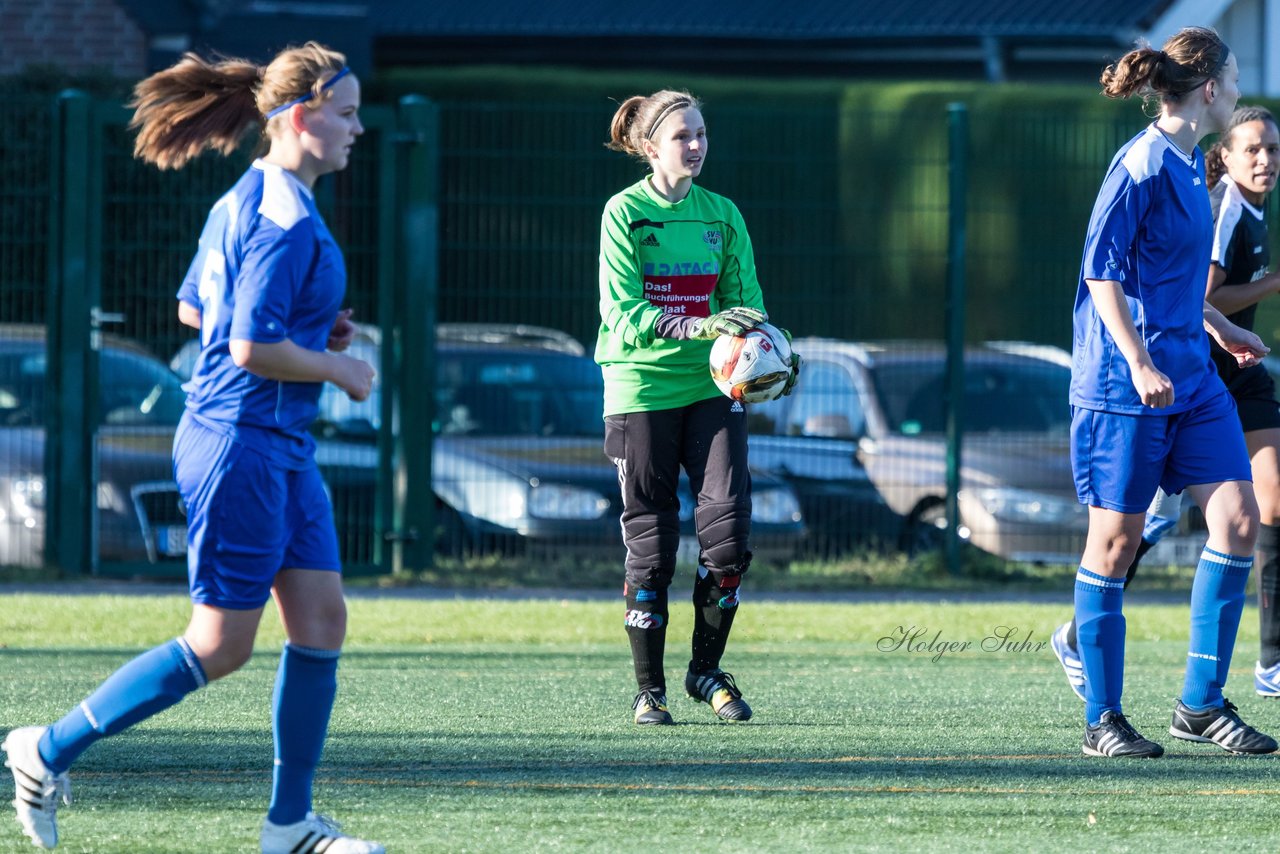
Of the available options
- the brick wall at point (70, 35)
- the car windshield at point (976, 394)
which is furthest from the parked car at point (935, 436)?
the brick wall at point (70, 35)

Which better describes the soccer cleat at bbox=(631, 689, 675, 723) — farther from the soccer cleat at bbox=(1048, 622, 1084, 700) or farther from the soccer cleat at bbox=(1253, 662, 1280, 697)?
the soccer cleat at bbox=(1253, 662, 1280, 697)

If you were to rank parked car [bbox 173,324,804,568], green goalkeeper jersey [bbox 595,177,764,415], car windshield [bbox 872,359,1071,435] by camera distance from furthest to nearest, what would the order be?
1. car windshield [bbox 872,359,1071,435]
2. parked car [bbox 173,324,804,568]
3. green goalkeeper jersey [bbox 595,177,764,415]

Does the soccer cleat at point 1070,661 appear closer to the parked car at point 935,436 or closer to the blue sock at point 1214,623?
the blue sock at point 1214,623

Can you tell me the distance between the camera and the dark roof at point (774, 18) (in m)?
22.1

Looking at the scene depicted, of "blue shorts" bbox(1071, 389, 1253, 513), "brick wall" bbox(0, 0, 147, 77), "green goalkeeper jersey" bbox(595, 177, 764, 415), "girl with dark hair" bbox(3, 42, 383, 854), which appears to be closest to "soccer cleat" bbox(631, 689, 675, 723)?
"green goalkeeper jersey" bbox(595, 177, 764, 415)

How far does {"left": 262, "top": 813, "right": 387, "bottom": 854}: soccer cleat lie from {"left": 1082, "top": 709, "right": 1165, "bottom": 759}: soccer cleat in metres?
2.30

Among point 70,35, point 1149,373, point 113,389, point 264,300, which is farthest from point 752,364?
point 70,35

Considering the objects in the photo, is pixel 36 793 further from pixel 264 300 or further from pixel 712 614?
pixel 712 614

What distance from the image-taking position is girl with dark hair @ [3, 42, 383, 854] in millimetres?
4098

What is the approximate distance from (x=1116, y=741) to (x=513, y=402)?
6.25 metres

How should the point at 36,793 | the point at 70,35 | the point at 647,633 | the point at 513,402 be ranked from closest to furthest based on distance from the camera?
the point at 36,793, the point at 647,633, the point at 513,402, the point at 70,35

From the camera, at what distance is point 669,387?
6.06 metres

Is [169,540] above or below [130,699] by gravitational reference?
below

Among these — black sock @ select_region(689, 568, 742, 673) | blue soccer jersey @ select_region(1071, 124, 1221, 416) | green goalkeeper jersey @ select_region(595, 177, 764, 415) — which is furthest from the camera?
black sock @ select_region(689, 568, 742, 673)
